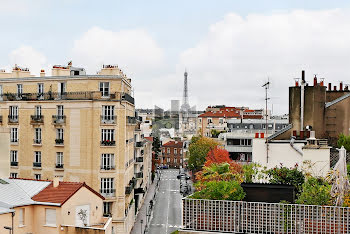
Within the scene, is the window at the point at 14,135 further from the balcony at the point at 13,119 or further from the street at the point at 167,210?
the street at the point at 167,210

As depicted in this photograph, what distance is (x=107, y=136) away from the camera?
34.9m

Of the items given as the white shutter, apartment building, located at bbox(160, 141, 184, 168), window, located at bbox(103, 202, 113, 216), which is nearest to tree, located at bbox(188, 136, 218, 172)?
window, located at bbox(103, 202, 113, 216)

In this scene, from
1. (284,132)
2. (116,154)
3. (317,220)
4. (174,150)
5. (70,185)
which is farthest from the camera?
(174,150)

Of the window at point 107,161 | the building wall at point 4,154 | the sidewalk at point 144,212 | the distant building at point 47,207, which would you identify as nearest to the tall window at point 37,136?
the window at point 107,161

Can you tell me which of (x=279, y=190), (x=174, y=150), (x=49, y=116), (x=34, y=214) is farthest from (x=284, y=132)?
(x=174, y=150)

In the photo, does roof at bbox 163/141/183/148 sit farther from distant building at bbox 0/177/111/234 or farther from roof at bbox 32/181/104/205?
roof at bbox 32/181/104/205

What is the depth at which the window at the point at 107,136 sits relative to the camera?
1371 inches

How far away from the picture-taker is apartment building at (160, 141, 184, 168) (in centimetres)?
10888

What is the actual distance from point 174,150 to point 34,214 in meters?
90.0

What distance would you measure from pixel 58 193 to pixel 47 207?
3.64 ft

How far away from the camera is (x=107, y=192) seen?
116 ft

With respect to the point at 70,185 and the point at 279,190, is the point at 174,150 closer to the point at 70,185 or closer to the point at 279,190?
the point at 70,185

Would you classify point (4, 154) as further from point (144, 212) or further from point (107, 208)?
point (144, 212)

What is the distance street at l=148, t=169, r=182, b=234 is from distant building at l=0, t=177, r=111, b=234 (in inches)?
757
